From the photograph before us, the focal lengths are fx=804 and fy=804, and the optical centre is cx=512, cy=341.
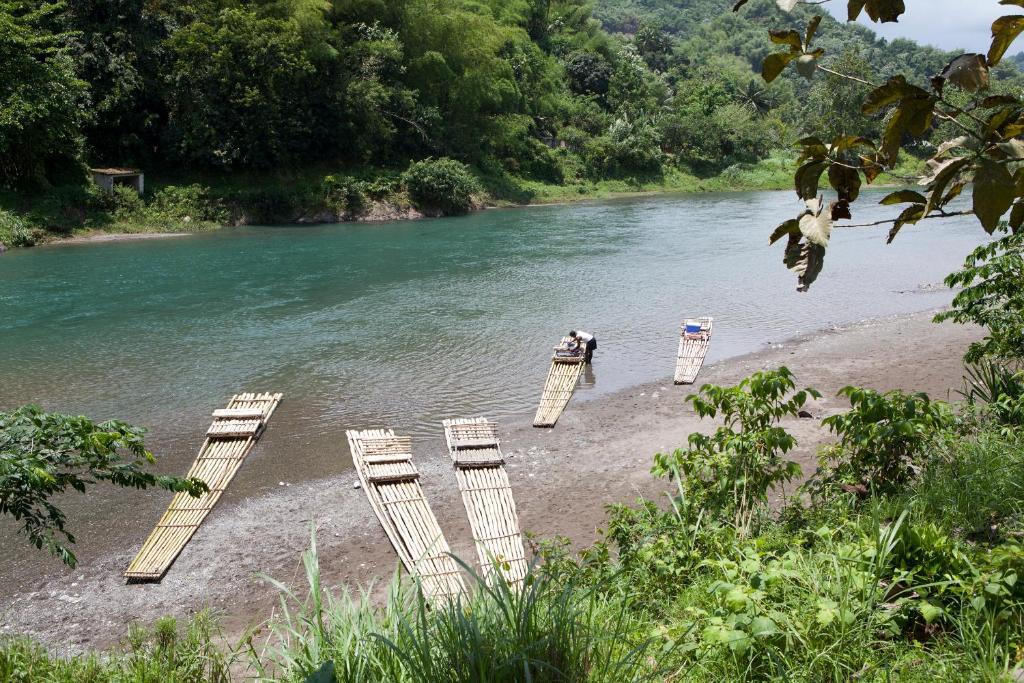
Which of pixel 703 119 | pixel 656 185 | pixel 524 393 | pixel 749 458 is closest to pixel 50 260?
pixel 524 393

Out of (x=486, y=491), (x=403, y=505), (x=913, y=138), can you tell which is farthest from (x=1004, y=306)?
(x=403, y=505)

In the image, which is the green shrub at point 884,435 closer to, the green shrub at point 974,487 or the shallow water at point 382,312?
the green shrub at point 974,487

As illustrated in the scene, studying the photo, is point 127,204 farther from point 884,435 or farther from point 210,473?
point 884,435

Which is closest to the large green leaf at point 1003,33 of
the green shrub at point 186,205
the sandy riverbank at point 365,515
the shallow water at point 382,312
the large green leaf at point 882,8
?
the large green leaf at point 882,8

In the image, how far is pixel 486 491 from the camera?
782cm

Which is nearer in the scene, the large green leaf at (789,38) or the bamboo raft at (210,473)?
the large green leaf at (789,38)

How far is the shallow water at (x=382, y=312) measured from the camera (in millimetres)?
10852

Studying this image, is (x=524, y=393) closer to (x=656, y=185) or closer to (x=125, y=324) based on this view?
(x=125, y=324)

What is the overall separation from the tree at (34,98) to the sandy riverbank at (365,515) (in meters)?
20.1

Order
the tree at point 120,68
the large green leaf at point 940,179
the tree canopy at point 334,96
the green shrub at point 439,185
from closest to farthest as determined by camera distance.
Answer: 1. the large green leaf at point 940,179
2. the tree canopy at point 334,96
3. the tree at point 120,68
4. the green shrub at point 439,185

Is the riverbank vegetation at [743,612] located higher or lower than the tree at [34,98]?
lower

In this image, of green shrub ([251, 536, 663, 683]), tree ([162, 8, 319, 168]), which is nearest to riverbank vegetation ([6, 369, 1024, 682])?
green shrub ([251, 536, 663, 683])

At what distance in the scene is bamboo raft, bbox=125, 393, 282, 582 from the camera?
21.9 feet

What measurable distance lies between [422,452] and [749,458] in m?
4.89
